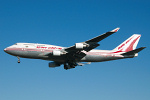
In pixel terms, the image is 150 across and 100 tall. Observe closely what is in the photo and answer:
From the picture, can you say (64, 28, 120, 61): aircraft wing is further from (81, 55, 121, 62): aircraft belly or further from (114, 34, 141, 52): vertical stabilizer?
(114, 34, 141, 52): vertical stabilizer

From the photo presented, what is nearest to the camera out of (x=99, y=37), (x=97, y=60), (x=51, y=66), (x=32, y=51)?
(x=99, y=37)

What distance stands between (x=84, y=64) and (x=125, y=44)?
11.3 meters

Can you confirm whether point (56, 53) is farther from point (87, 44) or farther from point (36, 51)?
point (87, 44)

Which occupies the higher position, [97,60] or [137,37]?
[137,37]

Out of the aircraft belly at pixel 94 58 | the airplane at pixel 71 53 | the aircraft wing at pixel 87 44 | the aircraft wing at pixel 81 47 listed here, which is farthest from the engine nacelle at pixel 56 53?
the aircraft belly at pixel 94 58

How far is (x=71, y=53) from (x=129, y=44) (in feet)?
50.4

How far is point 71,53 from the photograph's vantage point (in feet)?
177

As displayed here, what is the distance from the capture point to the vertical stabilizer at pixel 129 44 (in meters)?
60.6

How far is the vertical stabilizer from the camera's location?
60591 mm

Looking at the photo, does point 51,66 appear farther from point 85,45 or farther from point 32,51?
point 85,45

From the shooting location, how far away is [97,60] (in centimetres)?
5691

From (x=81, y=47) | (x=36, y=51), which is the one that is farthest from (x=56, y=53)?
(x=81, y=47)

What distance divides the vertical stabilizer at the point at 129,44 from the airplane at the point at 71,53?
1.16 meters

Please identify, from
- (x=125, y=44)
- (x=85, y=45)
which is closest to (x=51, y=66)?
(x=85, y=45)
